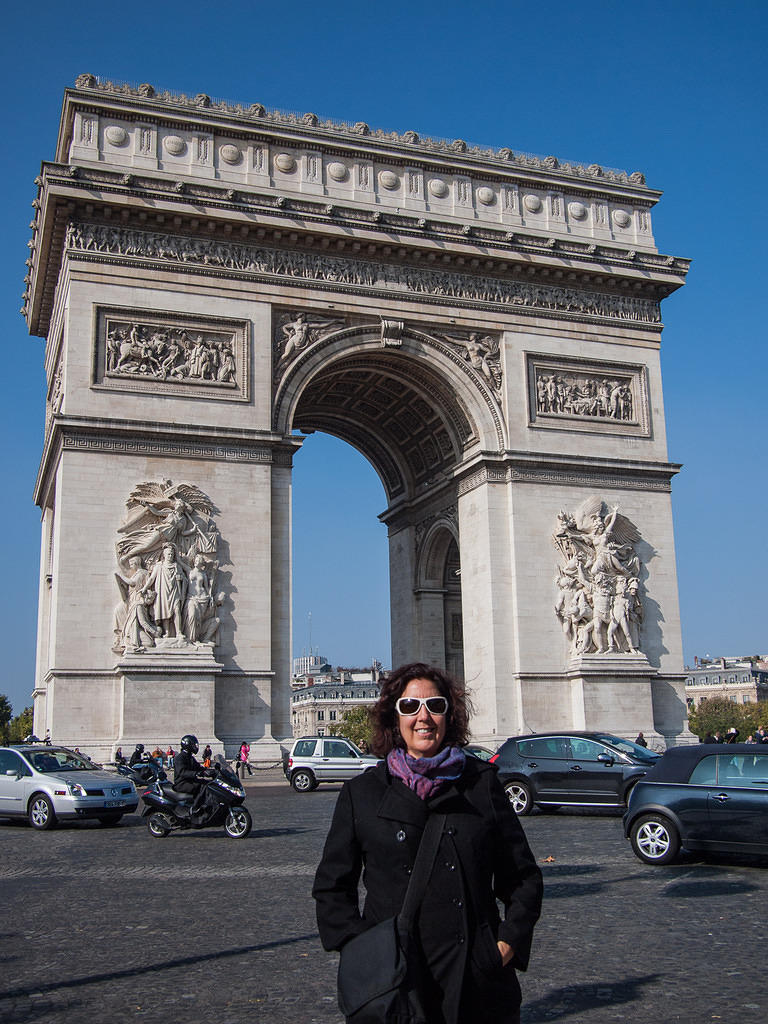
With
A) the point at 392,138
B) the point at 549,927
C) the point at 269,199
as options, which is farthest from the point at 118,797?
the point at 392,138

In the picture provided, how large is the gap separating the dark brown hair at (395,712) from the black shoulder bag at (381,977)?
2.26ft

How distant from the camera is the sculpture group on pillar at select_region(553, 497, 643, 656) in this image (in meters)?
29.6

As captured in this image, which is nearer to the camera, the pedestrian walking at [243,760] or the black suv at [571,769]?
the black suv at [571,769]

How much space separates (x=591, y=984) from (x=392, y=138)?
27.8 metres

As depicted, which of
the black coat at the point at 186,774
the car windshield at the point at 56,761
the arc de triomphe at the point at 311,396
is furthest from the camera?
the arc de triomphe at the point at 311,396

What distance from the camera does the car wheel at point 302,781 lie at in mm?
24219

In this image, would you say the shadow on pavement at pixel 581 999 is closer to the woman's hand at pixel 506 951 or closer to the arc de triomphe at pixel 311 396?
the woman's hand at pixel 506 951

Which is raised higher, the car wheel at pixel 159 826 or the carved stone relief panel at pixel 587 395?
the carved stone relief panel at pixel 587 395

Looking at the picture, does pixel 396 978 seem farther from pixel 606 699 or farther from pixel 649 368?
pixel 649 368

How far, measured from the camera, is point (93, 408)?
1040 inches

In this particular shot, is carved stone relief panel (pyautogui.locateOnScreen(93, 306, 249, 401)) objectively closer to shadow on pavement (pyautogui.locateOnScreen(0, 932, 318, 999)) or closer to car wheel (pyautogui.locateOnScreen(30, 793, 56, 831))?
car wheel (pyautogui.locateOnScreen(30, 793, 56, 831))

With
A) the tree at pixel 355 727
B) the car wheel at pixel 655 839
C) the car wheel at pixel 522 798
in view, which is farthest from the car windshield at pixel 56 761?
the tree at pixel 355 727

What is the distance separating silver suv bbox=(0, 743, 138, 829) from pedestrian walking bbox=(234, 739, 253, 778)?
7.32m

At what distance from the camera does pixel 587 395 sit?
3194 cm
